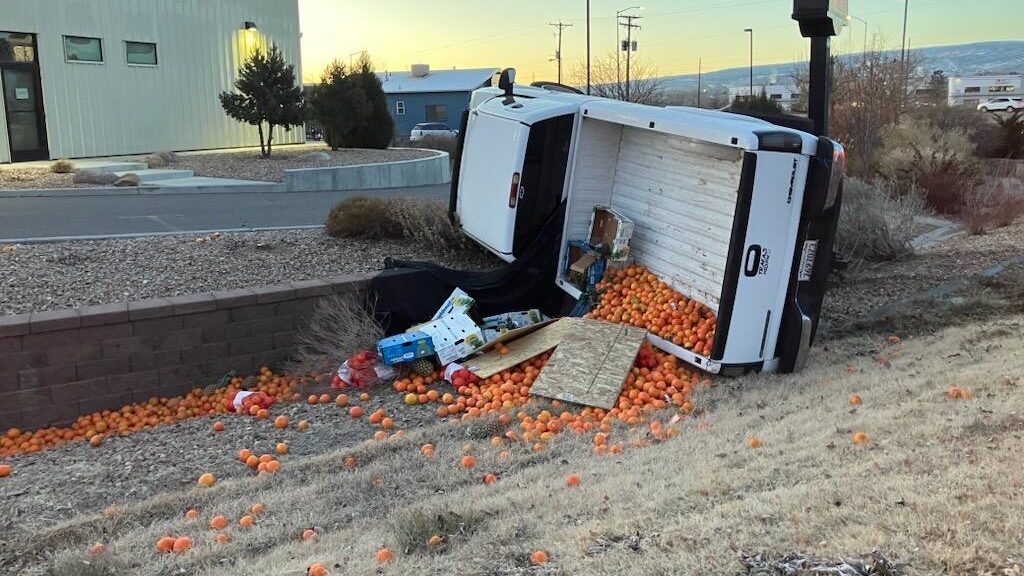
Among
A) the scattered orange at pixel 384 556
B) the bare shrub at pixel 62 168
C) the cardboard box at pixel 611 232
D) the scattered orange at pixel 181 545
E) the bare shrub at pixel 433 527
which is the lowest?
the scattered orange at pixel 181 545

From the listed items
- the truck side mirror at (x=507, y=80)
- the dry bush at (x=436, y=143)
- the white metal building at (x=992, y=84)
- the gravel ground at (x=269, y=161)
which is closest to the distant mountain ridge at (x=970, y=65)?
the white metal building at (x=992, y=84)

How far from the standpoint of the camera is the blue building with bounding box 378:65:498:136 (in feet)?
204

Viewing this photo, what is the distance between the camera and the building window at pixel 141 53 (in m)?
21.2

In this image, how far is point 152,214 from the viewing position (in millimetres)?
12219

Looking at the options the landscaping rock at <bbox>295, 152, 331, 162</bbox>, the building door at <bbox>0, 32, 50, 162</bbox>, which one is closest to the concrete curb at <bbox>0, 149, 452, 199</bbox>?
the landscaping rock at <bbox>295, 152, 331, 162</bbox>

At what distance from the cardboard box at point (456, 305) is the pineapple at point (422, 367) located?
47 cm

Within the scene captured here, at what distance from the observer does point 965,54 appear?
329ft

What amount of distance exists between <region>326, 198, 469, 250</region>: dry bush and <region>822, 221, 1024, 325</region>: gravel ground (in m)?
3.89

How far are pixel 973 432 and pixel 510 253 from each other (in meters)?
4.28

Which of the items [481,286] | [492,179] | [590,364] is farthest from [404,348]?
[492,179]

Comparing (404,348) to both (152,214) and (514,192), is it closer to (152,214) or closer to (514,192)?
(514,192)

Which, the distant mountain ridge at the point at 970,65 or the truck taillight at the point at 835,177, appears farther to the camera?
the distant mountain ridge at the point at 970,65

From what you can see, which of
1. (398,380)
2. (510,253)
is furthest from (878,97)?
(398,380)

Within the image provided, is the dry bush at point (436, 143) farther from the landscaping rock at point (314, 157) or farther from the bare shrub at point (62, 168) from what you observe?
the bare shrub at point (62, 168)
